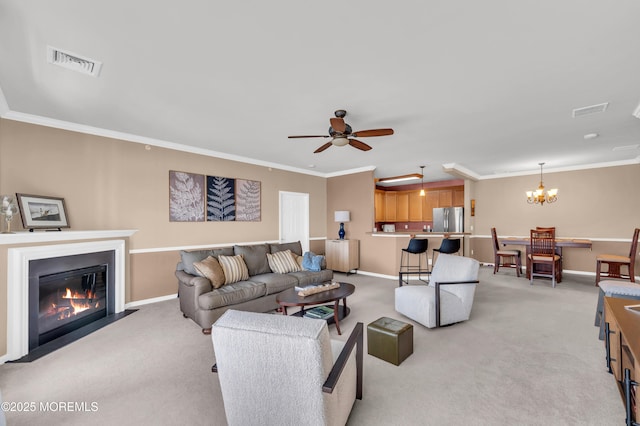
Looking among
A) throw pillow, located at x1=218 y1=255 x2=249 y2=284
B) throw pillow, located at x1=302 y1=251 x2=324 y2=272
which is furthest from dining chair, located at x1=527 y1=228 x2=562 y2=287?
throw pillow, located at x1=218 y1=255 x2=249 y2=284

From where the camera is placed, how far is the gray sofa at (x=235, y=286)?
3.13m

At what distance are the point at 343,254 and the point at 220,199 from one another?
2.93 m

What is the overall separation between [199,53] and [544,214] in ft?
26.4

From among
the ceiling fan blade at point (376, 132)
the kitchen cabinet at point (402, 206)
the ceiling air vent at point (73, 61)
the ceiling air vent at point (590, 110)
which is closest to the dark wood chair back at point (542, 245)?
the ceiling air vent at point (590, 110)

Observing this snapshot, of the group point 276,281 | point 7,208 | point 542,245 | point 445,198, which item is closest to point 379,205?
point 445,198

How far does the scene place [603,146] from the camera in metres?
4.64

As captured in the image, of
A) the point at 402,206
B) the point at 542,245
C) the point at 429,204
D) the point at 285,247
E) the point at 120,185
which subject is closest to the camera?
the point at 120,185

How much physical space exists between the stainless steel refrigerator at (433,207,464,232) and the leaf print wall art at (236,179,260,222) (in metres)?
5.42

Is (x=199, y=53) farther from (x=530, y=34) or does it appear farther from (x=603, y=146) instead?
(x=603, y=146)

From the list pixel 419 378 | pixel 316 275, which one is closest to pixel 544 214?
pixel 316 275

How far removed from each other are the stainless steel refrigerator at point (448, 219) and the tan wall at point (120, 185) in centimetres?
563

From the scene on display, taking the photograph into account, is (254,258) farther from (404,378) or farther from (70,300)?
(404,378)

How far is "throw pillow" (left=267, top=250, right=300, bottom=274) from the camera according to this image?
14.3 ft

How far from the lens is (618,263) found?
535 centimetres
